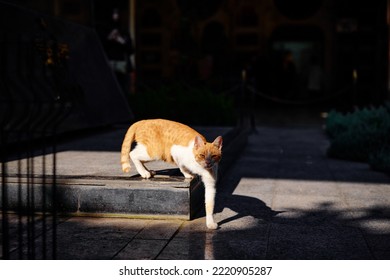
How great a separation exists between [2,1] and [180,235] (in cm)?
473

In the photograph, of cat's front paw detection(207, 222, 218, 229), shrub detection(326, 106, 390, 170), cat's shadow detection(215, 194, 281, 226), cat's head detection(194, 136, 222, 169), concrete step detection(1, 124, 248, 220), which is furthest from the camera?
shrub detection(326, 106, 390, 170)

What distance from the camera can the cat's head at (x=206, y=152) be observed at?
4.01 metres

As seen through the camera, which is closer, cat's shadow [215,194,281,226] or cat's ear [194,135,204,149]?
cat's ear [194,135,204,149]

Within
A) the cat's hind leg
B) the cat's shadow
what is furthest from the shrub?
the cat's hind leg

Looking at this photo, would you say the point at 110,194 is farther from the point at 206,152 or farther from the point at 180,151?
the point at 206,152

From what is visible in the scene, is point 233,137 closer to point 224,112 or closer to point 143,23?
point 224,112

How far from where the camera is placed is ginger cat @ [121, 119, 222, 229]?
405cm

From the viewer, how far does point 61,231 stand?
166 inches

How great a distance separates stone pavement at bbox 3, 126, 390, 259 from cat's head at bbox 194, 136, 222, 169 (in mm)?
610

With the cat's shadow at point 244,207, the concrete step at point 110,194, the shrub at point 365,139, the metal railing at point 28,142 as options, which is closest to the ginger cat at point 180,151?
the concrete step at point 110,194

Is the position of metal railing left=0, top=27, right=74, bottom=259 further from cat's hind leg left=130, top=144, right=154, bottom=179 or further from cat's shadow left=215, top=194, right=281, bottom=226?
cat's shadow left=215, top=194, right=281, bottom=226

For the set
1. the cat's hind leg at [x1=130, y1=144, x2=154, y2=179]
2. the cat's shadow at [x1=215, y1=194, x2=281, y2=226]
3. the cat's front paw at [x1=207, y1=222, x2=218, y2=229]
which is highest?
the cat's hind leg at [x1=130, y1=144, x2=154, y2=179]

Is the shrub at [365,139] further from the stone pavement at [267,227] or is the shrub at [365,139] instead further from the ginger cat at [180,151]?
the ginger cat at [180,151]

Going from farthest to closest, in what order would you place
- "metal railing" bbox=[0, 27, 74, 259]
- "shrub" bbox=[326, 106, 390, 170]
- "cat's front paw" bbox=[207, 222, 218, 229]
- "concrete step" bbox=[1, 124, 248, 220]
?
"shrub" bbox=[326, 106, 390, 170]
"concrete step" bbox=[1, 124, 248, 220]
"cat's front paw" bbox=[207, 222, 218, 229]
"metal railing" bbox=[0, 27, 74, 259]
